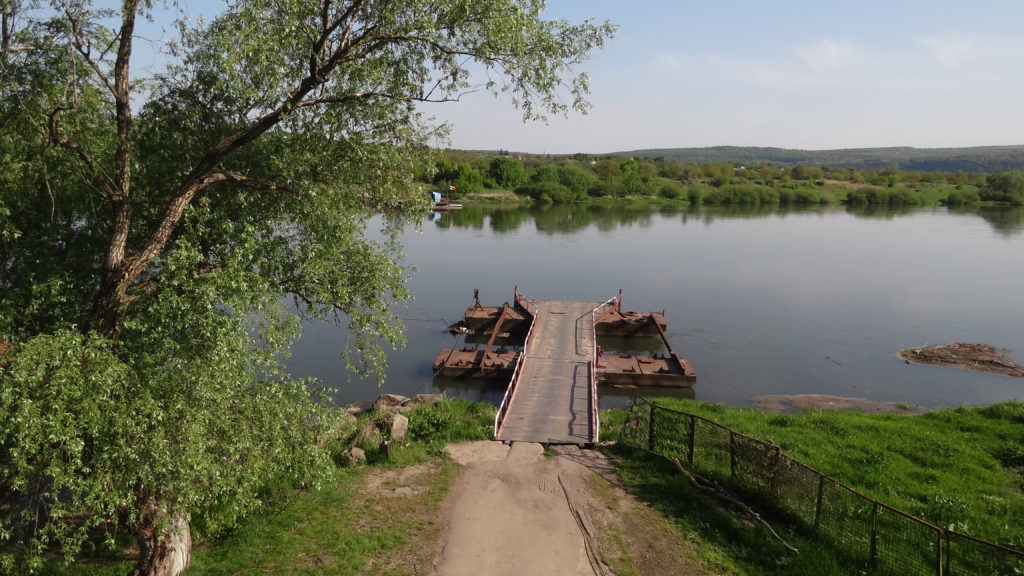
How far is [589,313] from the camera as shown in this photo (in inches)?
1271

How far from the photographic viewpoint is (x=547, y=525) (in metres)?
11.5

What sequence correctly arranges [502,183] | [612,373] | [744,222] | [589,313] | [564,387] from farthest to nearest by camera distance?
[502,183]
[744,222]
[589,313]
[612,373]
[564,387]

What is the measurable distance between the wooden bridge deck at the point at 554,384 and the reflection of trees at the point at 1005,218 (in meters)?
78.0

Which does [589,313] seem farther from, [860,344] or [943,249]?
[943,249]

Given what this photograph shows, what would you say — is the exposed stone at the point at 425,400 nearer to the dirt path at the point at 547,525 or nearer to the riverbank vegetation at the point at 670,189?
the dirt path at the point at 547,525

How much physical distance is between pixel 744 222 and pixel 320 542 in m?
93.9

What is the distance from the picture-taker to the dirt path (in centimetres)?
1023

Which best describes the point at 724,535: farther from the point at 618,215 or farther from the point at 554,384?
the point at 618,215

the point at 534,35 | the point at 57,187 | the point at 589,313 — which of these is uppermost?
the point at 534,35

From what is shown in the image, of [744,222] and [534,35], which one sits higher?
[534,35]

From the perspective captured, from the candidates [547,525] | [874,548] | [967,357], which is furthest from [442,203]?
[874,548]

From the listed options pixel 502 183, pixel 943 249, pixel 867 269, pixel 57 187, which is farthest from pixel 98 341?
pixel 502 183

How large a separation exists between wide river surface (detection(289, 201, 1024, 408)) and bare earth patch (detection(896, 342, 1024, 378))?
738 mm

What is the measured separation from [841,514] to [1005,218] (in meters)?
118
